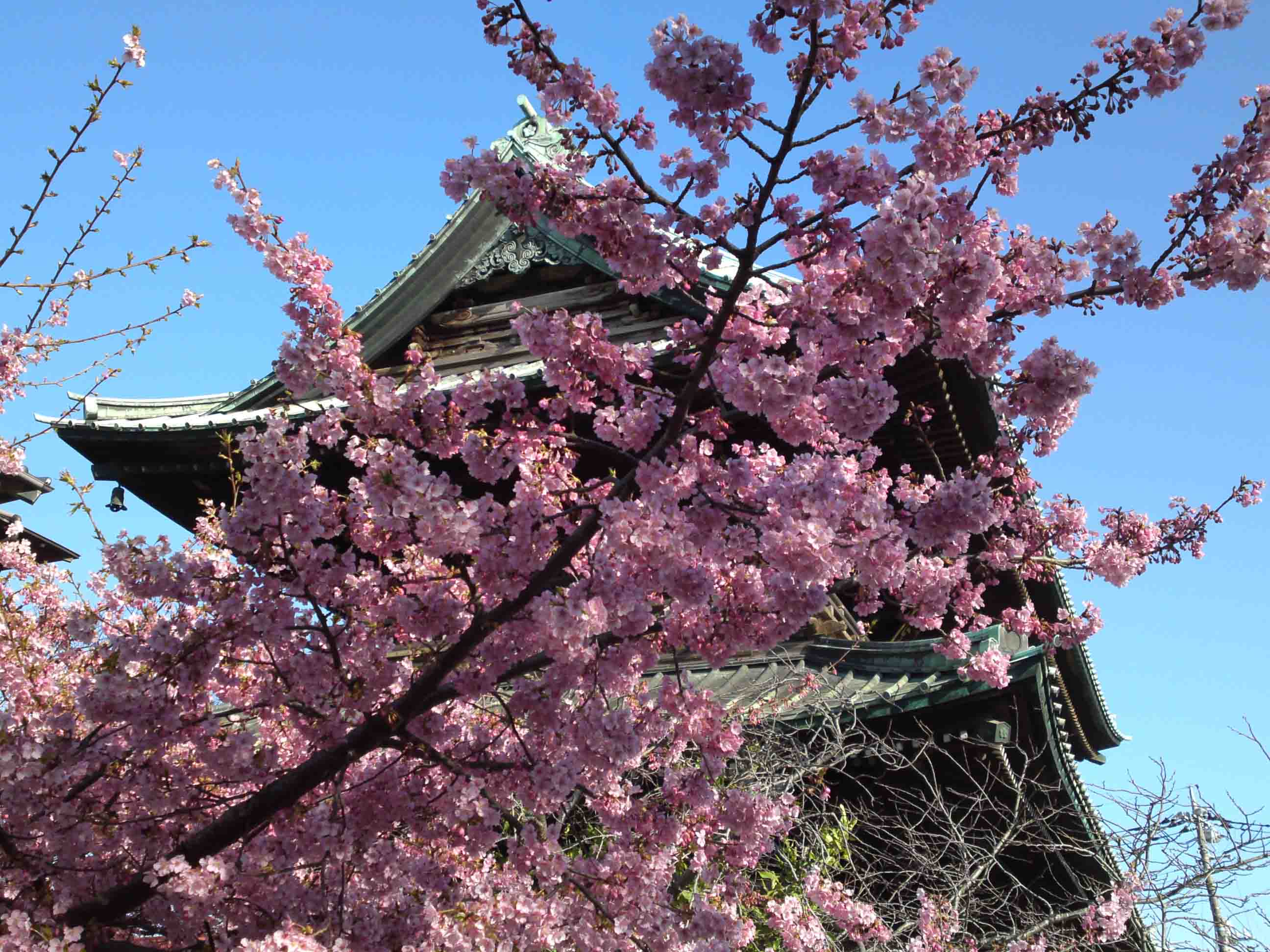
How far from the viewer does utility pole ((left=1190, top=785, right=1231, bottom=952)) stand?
6.14 metres

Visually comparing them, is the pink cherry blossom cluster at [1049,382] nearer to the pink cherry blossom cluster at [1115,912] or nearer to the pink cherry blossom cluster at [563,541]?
the pink cherry blossom cluster at [563,541]

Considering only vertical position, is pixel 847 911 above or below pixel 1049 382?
below

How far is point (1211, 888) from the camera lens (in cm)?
616

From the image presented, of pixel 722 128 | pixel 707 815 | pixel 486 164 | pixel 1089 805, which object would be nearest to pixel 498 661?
pixel 707 815

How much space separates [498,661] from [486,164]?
1.78 meters

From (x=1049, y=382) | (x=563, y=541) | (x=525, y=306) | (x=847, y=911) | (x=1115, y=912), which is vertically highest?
(x=525, y=306)

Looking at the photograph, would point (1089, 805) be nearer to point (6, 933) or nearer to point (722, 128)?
point (722, 128)

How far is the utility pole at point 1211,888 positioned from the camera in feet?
20.1

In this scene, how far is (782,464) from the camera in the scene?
4574 mm

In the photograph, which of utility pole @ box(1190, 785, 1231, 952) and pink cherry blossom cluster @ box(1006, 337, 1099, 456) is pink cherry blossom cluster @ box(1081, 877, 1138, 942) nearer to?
utility pole @ box(1190, 785, 1231, 952)

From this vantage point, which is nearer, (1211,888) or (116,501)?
(1211,888)

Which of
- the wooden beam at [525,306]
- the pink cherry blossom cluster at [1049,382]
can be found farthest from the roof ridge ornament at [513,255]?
the pink cherry blossom cluster at [1049,382]

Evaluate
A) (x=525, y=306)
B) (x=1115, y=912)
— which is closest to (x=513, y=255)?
(x=525, y=306)

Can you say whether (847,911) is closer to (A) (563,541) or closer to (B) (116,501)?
(A) (563,541)
